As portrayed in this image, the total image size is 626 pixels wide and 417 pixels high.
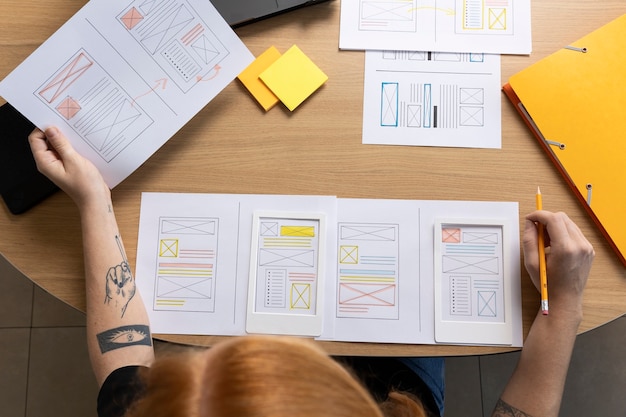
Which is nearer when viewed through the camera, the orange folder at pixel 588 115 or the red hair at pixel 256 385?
the red hair at pixel 256 385

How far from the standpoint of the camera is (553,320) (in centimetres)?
83

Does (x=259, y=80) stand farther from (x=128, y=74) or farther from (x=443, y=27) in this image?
(x=443, y=27)

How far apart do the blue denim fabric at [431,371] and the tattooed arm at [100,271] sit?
43 centimetres

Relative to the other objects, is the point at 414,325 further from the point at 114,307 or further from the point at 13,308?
the point at 13,308

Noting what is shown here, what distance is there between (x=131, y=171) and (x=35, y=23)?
0.30 metres

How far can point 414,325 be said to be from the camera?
855mm

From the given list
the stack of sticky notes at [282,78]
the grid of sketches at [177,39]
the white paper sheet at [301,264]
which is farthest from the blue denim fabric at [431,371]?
the grid of sketches at [177,39]

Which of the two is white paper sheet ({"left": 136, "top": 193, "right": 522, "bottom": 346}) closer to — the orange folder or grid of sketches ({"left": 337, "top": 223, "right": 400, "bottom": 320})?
grid of sketches ({"left": 337, "top": 223, "right": 400, "bottom": 320})

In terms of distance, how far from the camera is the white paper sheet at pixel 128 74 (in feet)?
2.80

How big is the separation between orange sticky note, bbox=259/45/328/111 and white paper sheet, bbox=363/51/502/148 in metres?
0.09

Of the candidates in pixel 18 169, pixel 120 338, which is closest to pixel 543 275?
pixel 120 338

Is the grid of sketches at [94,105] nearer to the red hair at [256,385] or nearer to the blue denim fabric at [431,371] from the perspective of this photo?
the red hair at [256,385]

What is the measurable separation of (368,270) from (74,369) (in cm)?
96

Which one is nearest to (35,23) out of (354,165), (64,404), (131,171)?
(131,171)
